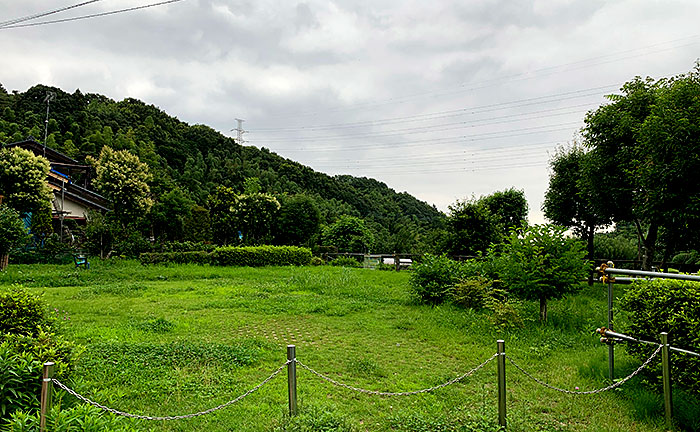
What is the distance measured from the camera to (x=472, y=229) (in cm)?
2144

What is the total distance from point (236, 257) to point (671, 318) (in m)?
19.0

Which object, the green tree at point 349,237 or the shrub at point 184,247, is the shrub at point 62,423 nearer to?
the shrub at point 184,247

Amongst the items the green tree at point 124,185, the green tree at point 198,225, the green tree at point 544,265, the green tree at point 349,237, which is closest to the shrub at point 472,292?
the green tree at point 544,265

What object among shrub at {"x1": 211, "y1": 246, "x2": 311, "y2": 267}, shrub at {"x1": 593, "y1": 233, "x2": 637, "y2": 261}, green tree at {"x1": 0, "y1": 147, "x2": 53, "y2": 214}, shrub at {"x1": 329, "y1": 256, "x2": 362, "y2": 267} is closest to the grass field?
shrub at {"x1": 211, "y1": 246, "x2": 311, "y2": 267}

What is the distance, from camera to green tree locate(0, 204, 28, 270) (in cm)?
1471

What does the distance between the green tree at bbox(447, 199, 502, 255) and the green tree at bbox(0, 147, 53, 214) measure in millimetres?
19593

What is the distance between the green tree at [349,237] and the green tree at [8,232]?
60.4ft

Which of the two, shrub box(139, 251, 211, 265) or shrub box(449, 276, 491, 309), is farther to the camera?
shrub box(139, 251, 211, 265)

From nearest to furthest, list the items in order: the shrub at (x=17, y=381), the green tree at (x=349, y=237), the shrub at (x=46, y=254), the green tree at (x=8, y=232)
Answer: the shrub at (x=17, y=381)
the green tree at (x=8, y=232)
the shrub at (x=46, y=254)
the green tree at (x=349, y=237)

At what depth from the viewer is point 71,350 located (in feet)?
14.2

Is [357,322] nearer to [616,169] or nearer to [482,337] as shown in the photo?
[482,337]

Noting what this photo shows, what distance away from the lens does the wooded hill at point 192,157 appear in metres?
35.4

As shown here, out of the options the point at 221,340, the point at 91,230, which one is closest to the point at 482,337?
the point at 221,340

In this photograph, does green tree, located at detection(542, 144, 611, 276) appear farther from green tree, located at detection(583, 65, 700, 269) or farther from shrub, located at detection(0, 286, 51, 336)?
shrub, located at detection(0, 286, 51, 336)
